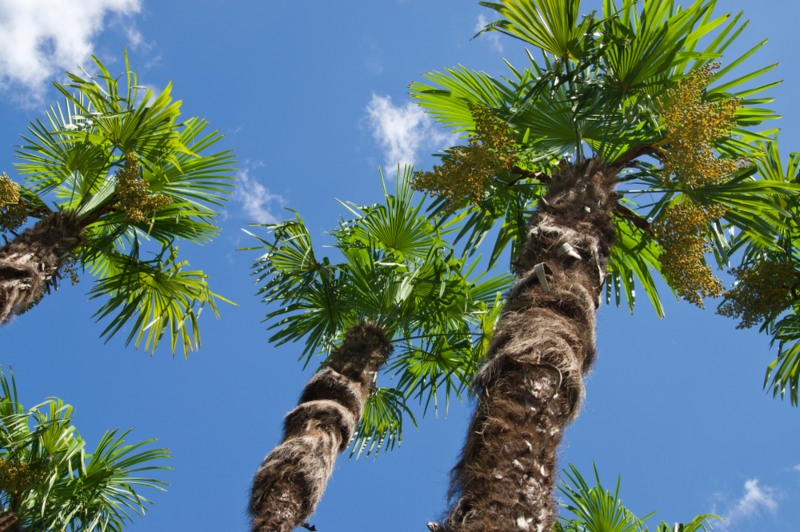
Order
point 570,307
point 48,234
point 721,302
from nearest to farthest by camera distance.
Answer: point 570,307 < point 721,302 < point 48,234

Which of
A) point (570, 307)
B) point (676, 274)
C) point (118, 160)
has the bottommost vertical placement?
point (570, 307)

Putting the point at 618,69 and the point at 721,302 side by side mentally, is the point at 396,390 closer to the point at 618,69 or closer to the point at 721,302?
the point at 721,302

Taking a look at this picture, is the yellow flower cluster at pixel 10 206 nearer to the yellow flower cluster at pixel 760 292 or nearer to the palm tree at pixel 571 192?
the palm tree at pixel 571 192

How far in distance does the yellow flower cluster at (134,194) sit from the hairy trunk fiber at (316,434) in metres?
2.28

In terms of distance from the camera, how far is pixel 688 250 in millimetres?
4727

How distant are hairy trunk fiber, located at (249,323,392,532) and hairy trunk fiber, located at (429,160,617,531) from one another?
2.94m

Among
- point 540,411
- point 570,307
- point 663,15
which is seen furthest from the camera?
point 663,15

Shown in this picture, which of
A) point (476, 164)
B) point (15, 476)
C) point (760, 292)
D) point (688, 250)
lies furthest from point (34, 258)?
point (760, 292)

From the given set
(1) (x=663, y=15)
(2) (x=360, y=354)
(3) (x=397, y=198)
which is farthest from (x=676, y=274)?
(3) (x=397, y=198)

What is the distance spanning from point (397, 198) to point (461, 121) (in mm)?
1529

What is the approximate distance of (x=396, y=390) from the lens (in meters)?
8.31

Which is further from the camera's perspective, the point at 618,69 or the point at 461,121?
the point at 461,121

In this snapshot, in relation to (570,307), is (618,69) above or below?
above

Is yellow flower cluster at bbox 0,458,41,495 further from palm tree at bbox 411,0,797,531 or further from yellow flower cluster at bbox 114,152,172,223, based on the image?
palm tree at bbox 411,0,797,531
